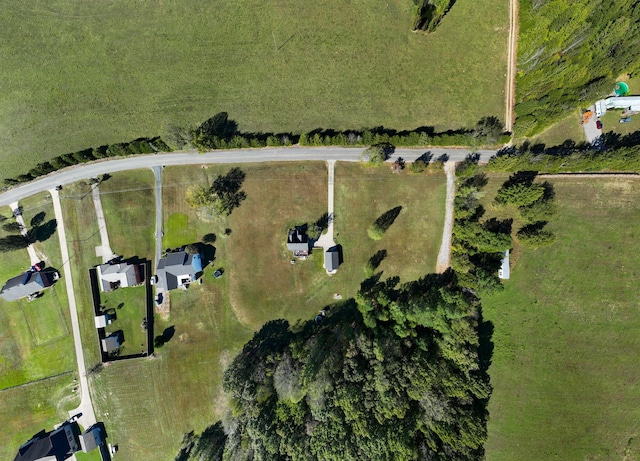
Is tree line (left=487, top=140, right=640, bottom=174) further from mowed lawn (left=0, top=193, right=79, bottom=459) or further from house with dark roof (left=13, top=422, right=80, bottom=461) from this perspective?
house with dark roof (left=13, top=422, right=80, bottom=461)

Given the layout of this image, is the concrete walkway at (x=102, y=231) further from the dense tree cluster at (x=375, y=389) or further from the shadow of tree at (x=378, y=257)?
the shadow of tree at (x=378, y=257)

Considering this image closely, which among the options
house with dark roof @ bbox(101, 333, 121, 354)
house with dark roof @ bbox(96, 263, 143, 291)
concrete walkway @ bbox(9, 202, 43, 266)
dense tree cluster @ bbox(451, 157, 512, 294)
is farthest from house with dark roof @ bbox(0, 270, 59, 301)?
dense tree cluster @ bbox(451, 157, 512, 294)

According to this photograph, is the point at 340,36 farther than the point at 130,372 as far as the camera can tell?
No

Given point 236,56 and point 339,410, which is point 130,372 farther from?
point 236,56

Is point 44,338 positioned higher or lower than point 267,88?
lower

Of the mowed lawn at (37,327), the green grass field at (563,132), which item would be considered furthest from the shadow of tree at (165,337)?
the green grass field at (563,132)

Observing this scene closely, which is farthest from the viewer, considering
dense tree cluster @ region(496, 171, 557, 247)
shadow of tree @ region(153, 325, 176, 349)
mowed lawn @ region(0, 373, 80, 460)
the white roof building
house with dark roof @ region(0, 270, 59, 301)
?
mowed lawn @ region(0, 373, 80, 460)

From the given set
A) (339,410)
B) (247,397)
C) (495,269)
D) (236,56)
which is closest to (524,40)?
(495,269)
